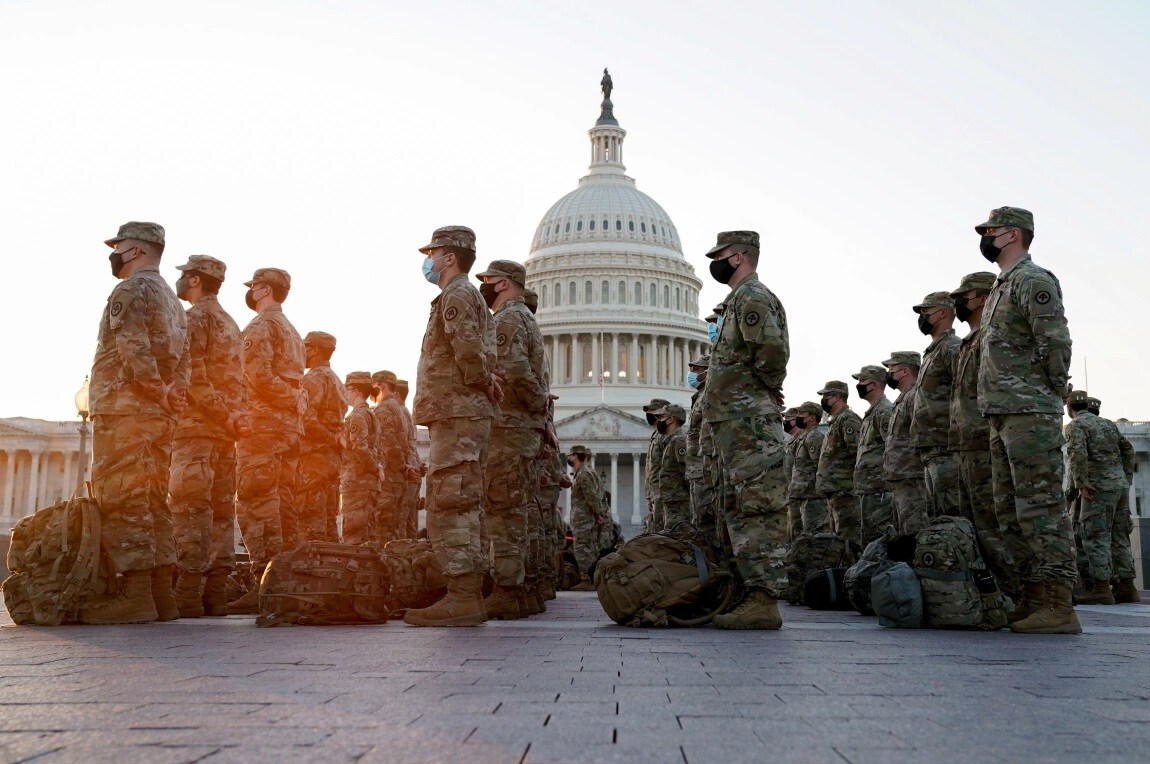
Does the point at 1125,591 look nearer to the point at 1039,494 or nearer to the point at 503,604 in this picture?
the point at 1039,494

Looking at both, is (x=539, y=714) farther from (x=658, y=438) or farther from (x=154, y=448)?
(x=658, y=438)

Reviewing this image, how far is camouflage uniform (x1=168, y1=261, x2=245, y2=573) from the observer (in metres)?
8.84

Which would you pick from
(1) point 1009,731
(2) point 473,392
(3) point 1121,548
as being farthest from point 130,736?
(3) point 1121,548

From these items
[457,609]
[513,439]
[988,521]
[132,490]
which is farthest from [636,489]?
[132,490]

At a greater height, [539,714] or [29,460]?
[29,460]

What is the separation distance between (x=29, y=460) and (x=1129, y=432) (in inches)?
3285

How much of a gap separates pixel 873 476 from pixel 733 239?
4573 millimetres

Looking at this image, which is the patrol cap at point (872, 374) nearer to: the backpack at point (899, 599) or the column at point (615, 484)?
the backpack at point (899, 599)

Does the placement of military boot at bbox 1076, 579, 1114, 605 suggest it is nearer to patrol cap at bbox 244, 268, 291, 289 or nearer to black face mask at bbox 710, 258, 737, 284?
black face mask at bbox 710, 258, 737, 284

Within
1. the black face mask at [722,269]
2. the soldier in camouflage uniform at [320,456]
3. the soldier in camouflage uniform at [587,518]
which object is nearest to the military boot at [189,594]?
the soldier in camouflage uniform at [320,456]

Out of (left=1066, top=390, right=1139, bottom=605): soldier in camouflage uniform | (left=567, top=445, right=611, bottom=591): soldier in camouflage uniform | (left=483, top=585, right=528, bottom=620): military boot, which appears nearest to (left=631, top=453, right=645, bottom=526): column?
(left=567, top=445, right=611, bottom=591): soldier in camouflage uniform

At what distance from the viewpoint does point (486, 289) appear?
992 centimetres

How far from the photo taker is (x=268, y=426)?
10539mm

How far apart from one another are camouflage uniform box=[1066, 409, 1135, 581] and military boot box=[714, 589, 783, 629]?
7.69 meters
